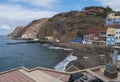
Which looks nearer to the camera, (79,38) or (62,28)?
(79,38)

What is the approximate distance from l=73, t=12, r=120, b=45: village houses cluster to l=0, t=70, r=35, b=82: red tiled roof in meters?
54.3

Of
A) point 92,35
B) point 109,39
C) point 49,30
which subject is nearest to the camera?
point 109,39

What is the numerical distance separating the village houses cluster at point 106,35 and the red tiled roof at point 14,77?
2137 inches

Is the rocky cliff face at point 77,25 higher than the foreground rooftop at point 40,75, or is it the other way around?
the rocky cliff face at point 77,25

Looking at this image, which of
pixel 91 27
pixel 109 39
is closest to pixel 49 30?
pixel 91 27

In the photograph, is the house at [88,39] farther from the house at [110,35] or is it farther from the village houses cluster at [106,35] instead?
the house at [110,35]

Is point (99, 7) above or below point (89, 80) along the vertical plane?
Result: above

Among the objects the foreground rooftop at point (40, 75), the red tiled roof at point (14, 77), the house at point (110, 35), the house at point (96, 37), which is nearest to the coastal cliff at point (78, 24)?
the house at point (96, 37)

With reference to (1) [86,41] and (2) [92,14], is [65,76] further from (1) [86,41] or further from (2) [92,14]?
(2) [92,14]

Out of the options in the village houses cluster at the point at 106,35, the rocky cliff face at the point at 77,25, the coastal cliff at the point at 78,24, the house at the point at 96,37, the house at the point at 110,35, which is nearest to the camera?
the house at the point at 110,35

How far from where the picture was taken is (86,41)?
77.5 m

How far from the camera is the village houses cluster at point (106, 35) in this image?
68.1 m

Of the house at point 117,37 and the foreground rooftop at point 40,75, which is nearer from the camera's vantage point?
the foreground rooftop at point 40,75

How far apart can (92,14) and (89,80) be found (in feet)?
300
